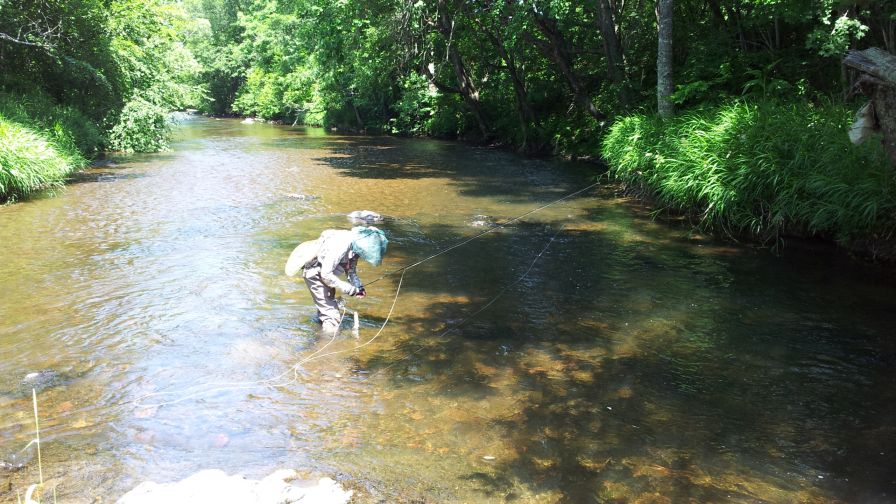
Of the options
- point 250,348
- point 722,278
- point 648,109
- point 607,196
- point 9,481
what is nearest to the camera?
point 9,481

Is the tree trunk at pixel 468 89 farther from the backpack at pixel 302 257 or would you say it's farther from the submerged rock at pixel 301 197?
the backpack at pixel 302 257

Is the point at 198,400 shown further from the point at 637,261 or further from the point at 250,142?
the point at 250,142

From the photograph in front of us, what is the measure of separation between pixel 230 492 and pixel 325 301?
326 cm

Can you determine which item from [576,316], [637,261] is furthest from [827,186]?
[576,316]

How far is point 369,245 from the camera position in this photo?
636cm

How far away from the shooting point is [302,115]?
4491cm

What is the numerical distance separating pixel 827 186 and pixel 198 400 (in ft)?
27.1

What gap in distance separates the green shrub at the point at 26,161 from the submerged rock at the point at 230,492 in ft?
38.9

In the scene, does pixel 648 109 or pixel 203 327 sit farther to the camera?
pixel 648 109

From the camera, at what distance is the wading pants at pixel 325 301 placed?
666 cm

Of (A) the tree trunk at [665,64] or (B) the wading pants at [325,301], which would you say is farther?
(A) the tree trunk at [665,64]

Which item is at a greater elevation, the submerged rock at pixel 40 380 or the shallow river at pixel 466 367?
the shallow river at pixel 466 367

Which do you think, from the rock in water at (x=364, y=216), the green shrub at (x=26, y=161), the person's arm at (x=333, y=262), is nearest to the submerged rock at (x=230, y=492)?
the person's arm at (x=333, y=262)

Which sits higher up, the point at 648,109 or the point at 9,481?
the point at 648,109
